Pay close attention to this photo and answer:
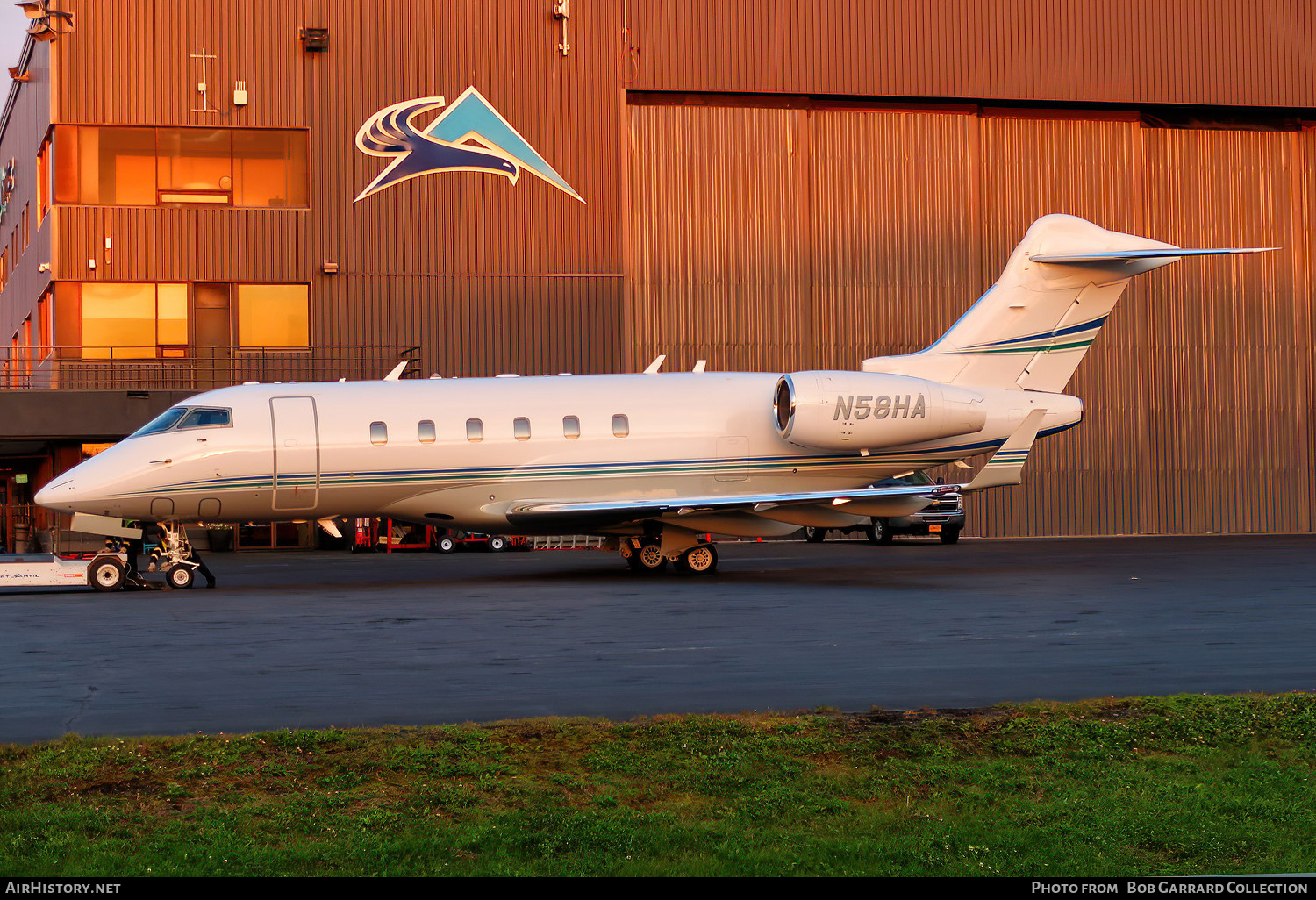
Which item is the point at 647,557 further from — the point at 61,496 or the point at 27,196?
the point at 27,196

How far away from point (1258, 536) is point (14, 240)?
42430mm

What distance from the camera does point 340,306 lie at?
1460 inches

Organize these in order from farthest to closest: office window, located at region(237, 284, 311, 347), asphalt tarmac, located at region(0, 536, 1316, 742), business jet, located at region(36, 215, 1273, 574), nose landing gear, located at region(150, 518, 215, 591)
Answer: office window, located at region(237, 284, 311, 347)
nose landing gear, located at region(150, 518, 215, 591)
business jet, located at region(36, 215, 1273, 574)
asphalt tarmac, located at region(0, 536, 1316, 742)

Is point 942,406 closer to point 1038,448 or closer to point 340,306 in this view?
point 1038,448

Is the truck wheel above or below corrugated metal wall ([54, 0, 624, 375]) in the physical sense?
below

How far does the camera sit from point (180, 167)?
36.7m

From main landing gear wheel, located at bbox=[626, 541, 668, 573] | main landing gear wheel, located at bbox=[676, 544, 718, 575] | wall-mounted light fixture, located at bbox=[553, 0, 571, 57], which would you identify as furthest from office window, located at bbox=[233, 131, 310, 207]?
main landing gear wheel, located at bbox=[676, 544, 718, 575]

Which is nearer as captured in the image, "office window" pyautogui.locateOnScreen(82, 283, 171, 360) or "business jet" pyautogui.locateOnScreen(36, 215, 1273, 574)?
"business jet" pyautogui.locateOnScreen(36, 215, 1273, 574)

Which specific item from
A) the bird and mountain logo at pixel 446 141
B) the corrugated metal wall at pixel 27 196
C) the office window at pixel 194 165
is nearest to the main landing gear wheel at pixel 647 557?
the bird and mountain logo at pixel 446 141

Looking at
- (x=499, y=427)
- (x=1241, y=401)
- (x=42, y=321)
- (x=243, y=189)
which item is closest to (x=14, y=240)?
(x=42, y=321)

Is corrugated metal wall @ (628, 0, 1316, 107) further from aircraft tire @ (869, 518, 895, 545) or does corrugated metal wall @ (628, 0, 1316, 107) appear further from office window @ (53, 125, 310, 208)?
aircraft tire @ (869, 518, 895, 545)

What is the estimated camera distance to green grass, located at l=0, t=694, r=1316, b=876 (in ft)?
18.8

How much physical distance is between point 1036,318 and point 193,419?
47.4 ft

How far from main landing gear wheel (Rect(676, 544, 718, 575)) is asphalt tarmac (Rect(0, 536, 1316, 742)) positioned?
450mm
